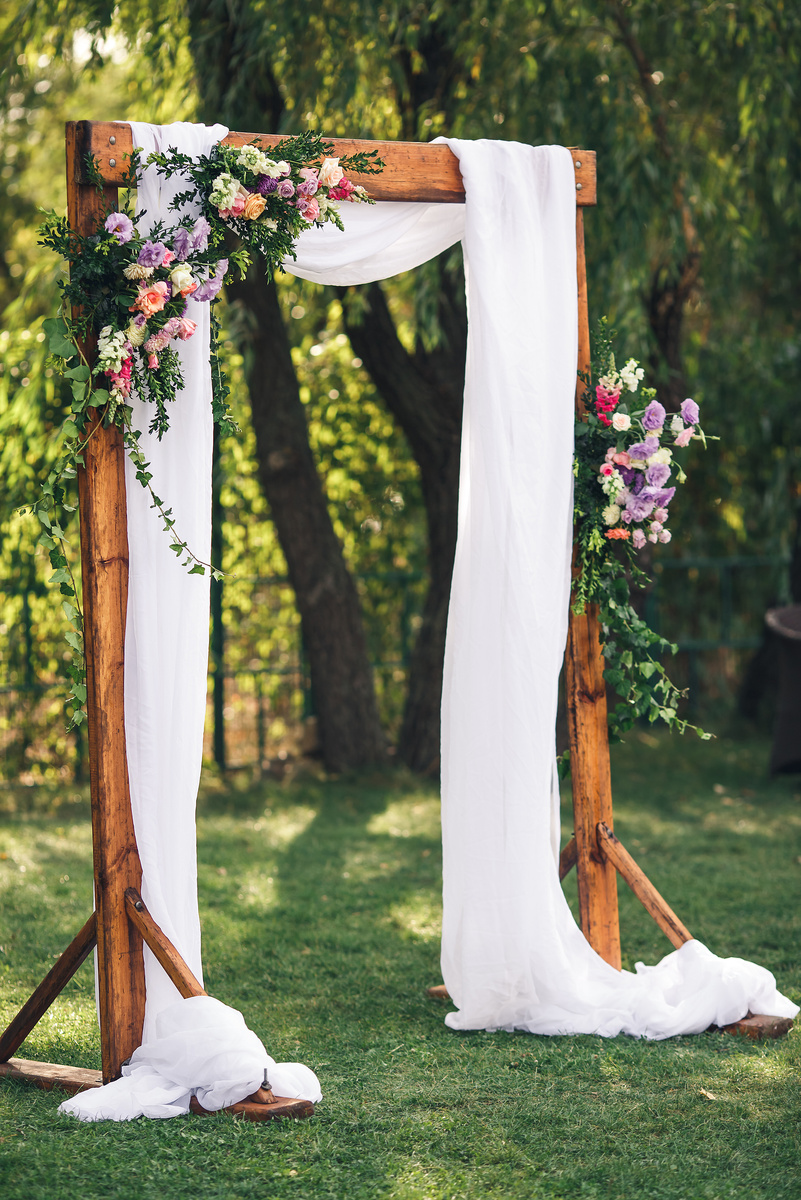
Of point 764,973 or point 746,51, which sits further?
point 746,51

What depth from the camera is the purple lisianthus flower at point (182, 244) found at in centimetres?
296

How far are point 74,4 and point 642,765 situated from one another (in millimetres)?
4907

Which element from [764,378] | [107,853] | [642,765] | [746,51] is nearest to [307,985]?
[107,853]

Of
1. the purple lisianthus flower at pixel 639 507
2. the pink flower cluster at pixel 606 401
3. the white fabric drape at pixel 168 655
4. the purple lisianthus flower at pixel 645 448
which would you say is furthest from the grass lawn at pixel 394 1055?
the pink flower cluster at pixel 606 401

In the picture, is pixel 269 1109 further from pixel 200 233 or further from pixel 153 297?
pixel 200 233

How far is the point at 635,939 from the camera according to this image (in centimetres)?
429

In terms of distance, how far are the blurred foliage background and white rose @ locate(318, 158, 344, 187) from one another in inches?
100

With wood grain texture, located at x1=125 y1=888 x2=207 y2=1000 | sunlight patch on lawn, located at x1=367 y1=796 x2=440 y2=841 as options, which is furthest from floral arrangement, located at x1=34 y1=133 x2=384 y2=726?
sunlight patch on lawn, located at x1=367 y1=796 x2=440 y2=841

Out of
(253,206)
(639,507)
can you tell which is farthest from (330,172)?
(639,507)

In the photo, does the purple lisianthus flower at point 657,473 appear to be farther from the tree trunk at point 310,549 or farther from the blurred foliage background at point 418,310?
the tree trunk at point 310,549

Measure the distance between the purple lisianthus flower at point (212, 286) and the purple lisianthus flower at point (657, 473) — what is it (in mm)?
1279

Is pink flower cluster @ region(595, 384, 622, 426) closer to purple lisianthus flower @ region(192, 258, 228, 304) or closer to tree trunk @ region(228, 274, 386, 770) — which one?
purple lisianthus flower @ region(192, 258, 228, 304)

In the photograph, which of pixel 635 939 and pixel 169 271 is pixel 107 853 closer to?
pixel 169 271

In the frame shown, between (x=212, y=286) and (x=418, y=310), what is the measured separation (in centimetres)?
288
